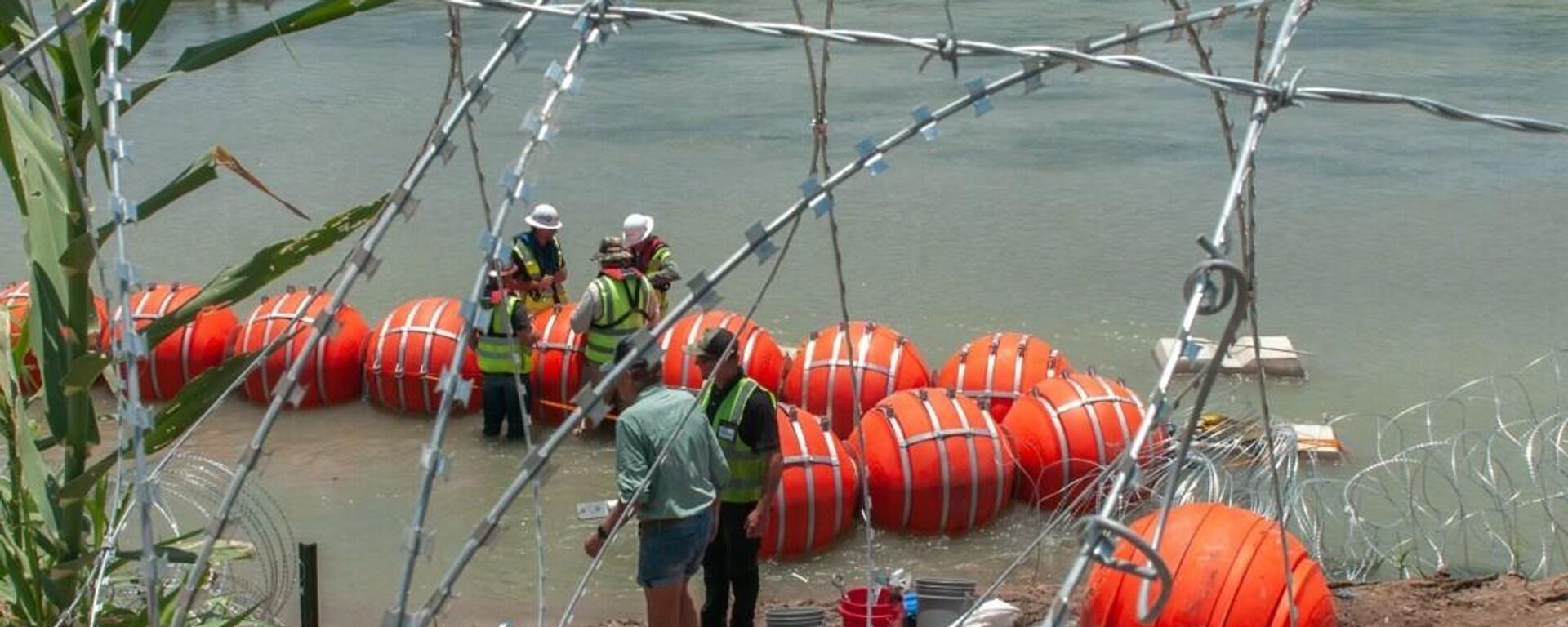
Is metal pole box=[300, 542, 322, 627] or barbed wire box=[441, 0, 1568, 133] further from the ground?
barbed wire box=[441, 0, 1568, 133]

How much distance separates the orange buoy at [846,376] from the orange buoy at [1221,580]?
3.57 m

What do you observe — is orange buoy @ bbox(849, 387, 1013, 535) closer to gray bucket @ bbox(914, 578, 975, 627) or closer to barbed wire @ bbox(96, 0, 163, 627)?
gray bucket @ bbox(914, 578, 975, 627)

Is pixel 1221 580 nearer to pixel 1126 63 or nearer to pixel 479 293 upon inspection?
pixel 1126 63

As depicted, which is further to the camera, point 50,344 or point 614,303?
point 614,303

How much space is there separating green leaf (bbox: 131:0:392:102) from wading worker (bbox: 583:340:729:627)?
8.00 ft

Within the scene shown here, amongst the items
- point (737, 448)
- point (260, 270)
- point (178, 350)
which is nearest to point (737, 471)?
point (737, 448)

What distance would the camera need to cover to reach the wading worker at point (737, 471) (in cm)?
707

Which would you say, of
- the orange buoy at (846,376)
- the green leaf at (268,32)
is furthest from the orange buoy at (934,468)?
the green leaf at (268,32)

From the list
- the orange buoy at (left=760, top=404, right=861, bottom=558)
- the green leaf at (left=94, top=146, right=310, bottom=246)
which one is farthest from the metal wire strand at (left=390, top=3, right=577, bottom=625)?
the orange buoy at (left=760, top=404, right=861, bottom=558)

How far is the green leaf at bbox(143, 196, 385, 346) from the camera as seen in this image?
415 centimetres

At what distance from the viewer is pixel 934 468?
29.7 feet

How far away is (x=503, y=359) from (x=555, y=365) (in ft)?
1.45

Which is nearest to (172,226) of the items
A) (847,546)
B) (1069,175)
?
(1069,175)

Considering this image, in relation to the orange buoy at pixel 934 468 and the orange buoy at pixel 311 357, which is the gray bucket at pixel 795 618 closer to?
the orange buoy at pixel 934 468
